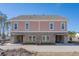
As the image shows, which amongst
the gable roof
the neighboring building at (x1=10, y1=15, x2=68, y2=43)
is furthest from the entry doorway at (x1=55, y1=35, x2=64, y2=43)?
the gable roof

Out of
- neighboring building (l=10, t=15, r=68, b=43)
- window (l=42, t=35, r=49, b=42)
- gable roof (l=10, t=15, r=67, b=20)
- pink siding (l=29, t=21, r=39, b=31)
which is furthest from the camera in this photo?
pink siding (l=29, t=21, r=39, b=31)

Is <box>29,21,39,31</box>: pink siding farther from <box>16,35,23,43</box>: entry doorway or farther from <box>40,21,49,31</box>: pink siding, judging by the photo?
<box>16,35,23,43</box>: entry doorway

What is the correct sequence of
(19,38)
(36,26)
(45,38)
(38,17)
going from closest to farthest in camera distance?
(45,38)
(38,17)
(36,26)
(19,38)

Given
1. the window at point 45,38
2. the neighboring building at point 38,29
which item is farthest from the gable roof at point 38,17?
the window at point 45,38

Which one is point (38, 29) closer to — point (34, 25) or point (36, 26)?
point (36, 26)

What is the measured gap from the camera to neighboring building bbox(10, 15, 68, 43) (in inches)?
487

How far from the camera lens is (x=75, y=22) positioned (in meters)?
10.9

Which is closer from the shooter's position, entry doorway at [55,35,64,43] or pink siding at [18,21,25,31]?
entry doorway at [55,35,64,43]

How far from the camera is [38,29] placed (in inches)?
493

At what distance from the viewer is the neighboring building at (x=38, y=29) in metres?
12.4

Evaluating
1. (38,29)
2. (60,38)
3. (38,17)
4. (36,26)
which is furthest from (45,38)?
(38,17)

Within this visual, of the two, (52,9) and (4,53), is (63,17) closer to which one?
(52,9)

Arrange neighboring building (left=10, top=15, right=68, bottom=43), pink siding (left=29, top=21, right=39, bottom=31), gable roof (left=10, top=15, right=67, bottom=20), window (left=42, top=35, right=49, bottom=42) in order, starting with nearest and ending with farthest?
1. gable roof (left=10, top=15, right=67, bottom=20)
2. window (left=42, top=35, right=49, bottom=42)
3. neighboring building (left=10, top=15, right=68, bottom=43)
4. pink siding (left=29, top=21, right=39, bottom=31)

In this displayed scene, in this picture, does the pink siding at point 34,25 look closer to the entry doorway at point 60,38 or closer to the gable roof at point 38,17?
the gable roof at point 38,17
